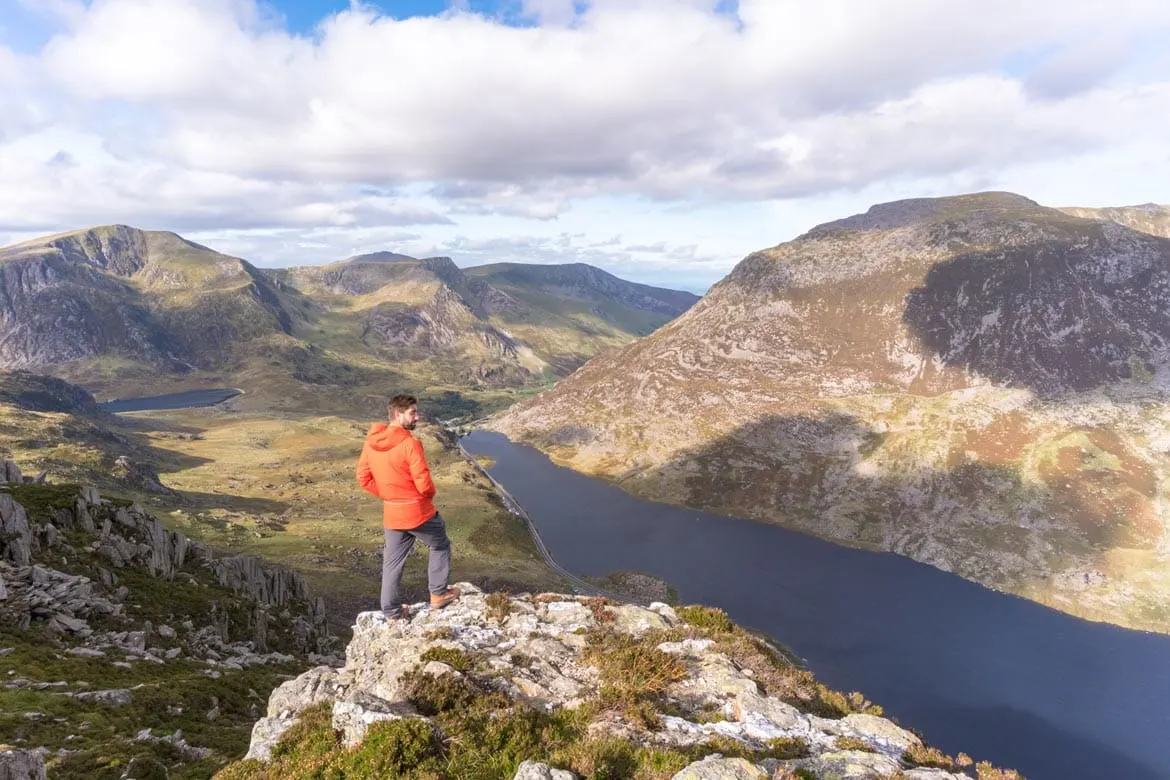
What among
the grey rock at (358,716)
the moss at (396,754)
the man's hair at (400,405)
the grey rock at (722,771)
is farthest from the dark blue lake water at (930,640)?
the man's hair at (400,405)

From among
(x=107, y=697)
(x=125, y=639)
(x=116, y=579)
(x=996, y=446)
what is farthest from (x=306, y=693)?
(x=996, y=446)

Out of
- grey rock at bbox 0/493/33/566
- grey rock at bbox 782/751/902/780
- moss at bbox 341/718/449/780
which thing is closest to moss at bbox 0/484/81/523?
grey rock at bbox 0/493/33/566

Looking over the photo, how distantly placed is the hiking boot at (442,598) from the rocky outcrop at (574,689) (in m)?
0.25

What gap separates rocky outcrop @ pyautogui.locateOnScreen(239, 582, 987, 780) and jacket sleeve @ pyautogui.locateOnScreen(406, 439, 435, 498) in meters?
4.34

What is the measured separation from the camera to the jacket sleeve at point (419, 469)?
1542 centimetres

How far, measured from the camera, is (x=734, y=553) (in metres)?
135

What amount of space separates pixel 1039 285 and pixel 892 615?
496 feet

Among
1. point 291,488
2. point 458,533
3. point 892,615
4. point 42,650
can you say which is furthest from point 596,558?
point 42,650

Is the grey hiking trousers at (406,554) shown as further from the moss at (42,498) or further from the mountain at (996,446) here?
the mountain at (996,446)

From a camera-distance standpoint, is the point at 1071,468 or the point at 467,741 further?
the point at 1071,468

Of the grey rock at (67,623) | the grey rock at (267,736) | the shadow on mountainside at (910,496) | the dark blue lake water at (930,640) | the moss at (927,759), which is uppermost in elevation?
the grey rock at (267,736)

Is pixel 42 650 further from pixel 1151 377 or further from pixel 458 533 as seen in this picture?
pixel 1151 377

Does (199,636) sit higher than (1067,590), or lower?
higher

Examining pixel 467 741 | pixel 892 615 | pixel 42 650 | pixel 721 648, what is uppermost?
pixel 467 741
